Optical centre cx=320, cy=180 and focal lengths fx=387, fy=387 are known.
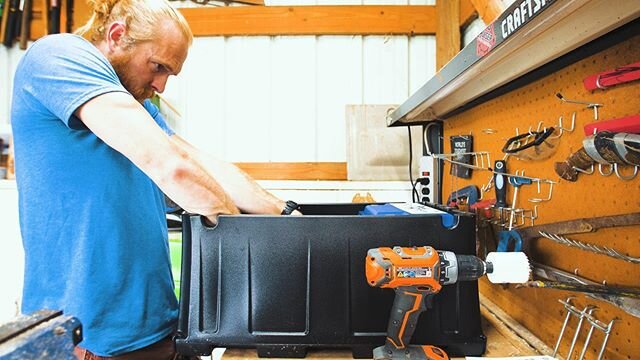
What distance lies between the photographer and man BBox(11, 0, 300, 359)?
72cm

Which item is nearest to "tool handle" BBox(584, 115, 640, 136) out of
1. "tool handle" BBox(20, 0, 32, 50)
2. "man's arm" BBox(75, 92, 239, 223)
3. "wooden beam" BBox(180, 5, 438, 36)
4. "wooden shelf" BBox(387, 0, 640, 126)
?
"wooden shelf" BBox(387, 0, 640, 126)

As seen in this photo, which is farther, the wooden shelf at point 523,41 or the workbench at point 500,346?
the workbench at point 500,346

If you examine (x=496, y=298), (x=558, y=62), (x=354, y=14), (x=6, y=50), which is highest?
(x=354, y=14)

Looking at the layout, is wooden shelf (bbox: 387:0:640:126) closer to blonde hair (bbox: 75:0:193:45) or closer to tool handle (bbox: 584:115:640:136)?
tool handle (bbox: 584:115:640:136)

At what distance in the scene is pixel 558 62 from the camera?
792 millimetres

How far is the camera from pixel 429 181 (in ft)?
5.19

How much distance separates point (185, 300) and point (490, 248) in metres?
0.82

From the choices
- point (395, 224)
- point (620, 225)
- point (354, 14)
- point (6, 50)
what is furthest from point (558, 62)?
point (6, 50)

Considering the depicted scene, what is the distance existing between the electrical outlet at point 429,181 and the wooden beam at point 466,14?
3.40 feet

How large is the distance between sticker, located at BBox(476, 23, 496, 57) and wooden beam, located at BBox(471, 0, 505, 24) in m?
0.50

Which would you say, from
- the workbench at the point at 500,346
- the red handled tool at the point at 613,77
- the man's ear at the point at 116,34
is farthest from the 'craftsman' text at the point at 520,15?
the man's ear at the point at 116,34

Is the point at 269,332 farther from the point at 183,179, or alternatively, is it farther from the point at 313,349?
the point at 183,179

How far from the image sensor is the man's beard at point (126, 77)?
95cm

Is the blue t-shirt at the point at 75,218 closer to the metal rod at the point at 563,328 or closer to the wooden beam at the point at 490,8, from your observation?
the metal rod at the point at 563,328
